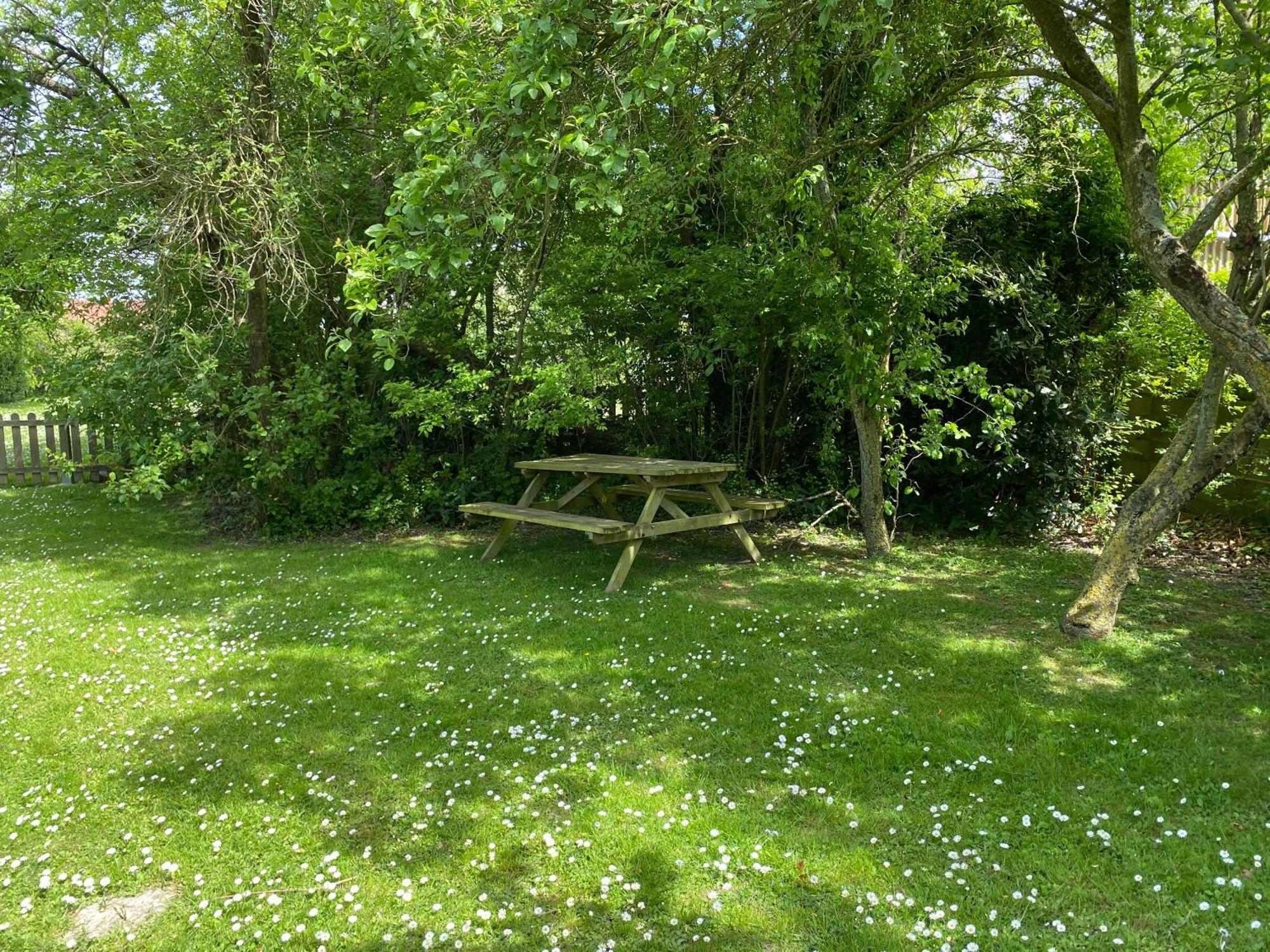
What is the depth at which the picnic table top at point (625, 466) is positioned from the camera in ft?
21.0

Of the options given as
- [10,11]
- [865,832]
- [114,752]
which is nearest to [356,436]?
[114,752]

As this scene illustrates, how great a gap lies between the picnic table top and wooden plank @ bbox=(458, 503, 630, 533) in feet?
1.29

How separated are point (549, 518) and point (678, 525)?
1.11m

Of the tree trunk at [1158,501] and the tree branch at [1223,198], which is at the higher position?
the tree branch at [1223,198]

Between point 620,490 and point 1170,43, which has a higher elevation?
point 1170,43

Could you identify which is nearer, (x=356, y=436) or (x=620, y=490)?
(x=620, y=490)

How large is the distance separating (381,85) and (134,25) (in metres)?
3.21

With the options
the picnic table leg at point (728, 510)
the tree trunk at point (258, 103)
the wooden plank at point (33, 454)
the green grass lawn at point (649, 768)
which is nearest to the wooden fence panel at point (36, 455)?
the wooden plank at point (33, 454)

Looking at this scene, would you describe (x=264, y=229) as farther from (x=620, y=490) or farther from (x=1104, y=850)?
(x=1104, y=850)

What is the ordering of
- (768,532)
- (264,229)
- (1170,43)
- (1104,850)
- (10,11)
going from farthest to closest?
(10,11) < (768,532) < (264,229) < (1170,43) < (1104,850)

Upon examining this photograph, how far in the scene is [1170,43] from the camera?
5.92m

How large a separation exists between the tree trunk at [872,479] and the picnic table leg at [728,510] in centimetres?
100

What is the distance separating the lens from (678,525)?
649 centimetres

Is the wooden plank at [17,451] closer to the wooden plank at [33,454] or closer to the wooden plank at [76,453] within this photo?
the wooden plank at [33,454]
